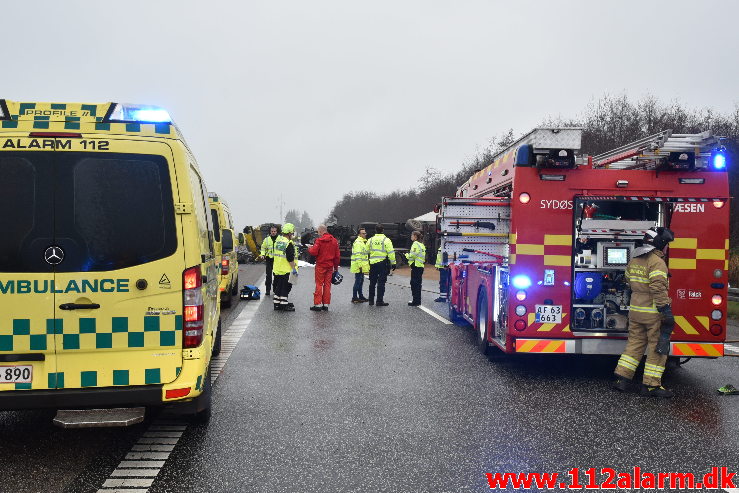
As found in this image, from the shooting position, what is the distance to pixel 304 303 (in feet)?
47.9

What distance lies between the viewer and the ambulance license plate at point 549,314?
6875 millimetres

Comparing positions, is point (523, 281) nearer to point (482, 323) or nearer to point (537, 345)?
point (537, 345)

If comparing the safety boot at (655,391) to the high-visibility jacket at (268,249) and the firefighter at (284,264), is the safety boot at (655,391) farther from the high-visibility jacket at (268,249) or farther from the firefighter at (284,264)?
the high-visibility jacket at (268,249)

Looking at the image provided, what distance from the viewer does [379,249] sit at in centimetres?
1399

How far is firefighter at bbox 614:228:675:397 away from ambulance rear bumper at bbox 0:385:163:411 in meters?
4.51

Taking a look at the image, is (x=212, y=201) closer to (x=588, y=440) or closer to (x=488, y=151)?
(x=588, y=440)

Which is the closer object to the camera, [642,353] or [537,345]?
[642,353]

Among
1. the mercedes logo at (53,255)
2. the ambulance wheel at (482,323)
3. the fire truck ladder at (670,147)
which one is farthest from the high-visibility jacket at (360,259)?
the mercedes logo at (53,255)

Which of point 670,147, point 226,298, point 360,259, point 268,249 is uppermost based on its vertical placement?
point 670,147

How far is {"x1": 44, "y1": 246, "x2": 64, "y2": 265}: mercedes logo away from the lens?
13.3ft

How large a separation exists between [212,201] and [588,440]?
32.4ft

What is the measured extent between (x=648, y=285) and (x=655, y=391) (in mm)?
1013

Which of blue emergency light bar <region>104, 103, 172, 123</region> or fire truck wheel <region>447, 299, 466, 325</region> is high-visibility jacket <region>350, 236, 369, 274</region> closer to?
A: fire truck wheel <region>447, 299, 466, 325</region>

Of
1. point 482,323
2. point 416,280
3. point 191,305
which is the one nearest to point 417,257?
point 416,280
